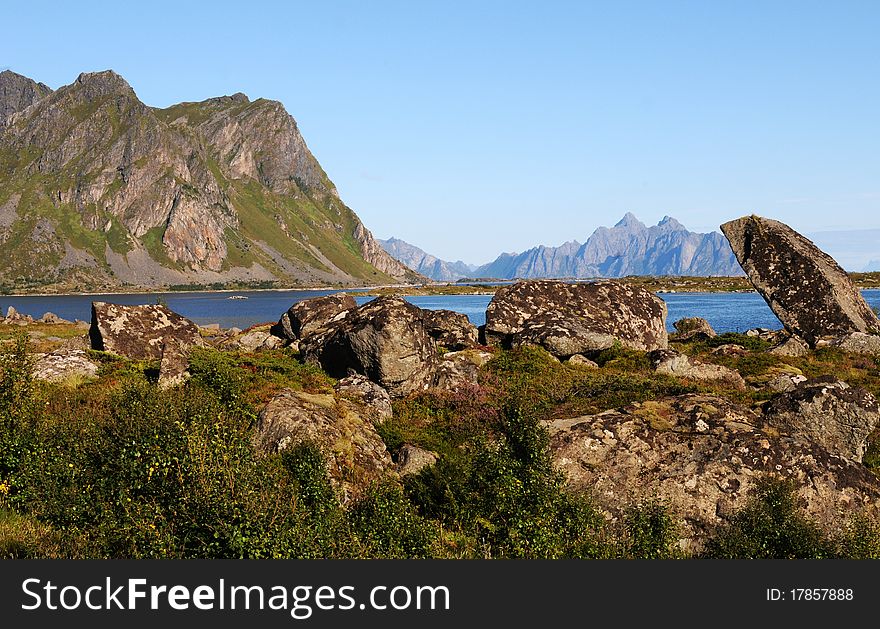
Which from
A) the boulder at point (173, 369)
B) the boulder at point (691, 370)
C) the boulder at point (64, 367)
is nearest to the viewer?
the boulder at point (173, 369)

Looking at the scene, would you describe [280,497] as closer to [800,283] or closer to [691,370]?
[691,370]

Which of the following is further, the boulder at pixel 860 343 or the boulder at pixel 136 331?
the boulder at pixel 860 343

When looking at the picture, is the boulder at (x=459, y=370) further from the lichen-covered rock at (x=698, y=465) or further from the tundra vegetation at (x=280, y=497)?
the lichen-covered rock at (x=698, y=465)

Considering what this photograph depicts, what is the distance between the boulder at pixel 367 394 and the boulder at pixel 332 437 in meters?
2.25

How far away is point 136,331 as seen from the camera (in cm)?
3048

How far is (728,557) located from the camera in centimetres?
1247

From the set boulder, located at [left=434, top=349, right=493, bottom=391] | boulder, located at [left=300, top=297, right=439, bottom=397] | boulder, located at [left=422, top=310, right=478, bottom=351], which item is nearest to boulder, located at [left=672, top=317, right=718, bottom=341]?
boulder, located at [left=422, top=310, right=478, bottom=351]

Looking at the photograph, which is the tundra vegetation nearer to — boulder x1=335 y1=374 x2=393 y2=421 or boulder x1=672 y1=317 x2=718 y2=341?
boulder x1=335 y1=374 x2=393 y2=421

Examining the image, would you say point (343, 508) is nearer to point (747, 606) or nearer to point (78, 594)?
point (78, 594)

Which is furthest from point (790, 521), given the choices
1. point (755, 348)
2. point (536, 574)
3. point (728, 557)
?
point (755, 348)

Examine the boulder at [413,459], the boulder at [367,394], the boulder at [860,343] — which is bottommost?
the boulder at [413,459]

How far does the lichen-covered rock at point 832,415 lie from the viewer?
18.8 metres

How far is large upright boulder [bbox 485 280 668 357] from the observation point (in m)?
31.0

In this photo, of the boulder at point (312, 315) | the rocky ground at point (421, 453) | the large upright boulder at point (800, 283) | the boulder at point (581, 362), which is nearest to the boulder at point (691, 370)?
the rocky ground at point (421, 453)
